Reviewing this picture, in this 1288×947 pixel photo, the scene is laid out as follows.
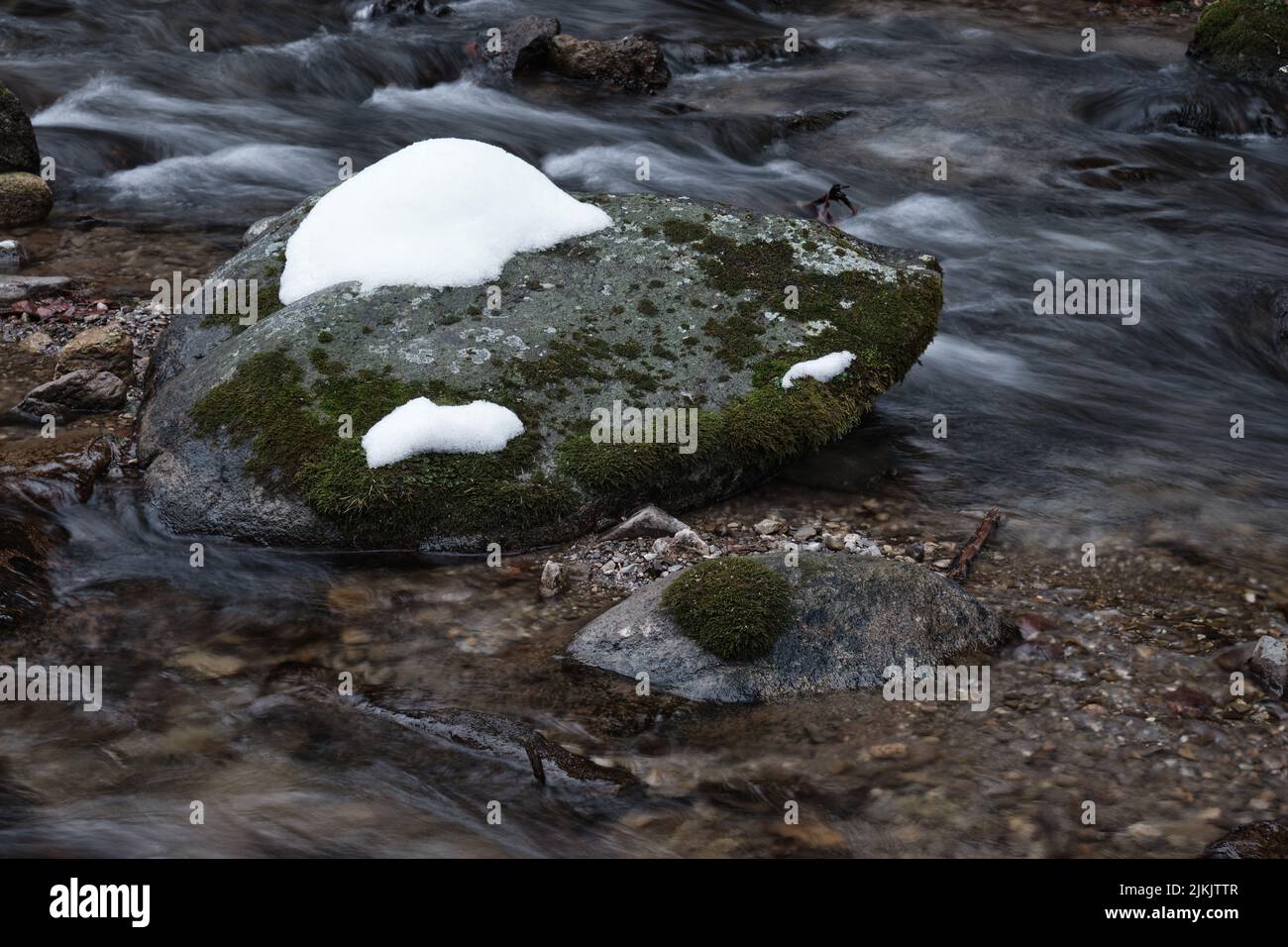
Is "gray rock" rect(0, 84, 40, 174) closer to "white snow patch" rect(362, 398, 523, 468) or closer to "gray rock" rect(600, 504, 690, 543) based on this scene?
"white snow patch" rect(362, 398, 523, 468)

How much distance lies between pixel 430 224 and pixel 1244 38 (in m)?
16.7

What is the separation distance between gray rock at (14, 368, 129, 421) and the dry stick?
599 cm

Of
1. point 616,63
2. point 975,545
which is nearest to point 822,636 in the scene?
point 975,545

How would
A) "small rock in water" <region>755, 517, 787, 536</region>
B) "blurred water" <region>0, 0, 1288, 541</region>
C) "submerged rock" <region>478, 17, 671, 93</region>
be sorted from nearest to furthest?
"small rock in water" <region>755, 517, 787, 536</region>, "blurred water" <region>0, 0, 1288, 541</region>, "submerged rock" <region>478, 17, 671, 93</region>

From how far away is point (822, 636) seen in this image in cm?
603

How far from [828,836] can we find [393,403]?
3.81 metres

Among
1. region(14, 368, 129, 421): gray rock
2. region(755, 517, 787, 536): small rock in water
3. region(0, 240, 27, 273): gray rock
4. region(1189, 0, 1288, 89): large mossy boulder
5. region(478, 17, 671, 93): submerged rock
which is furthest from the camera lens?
region(1189, 0, 1288, 89): large mossy boulder

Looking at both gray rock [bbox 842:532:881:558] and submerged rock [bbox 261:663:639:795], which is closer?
submerged rock [bbox 261:663:639:795]

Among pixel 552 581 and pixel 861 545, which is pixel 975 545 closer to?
pixel 861 545

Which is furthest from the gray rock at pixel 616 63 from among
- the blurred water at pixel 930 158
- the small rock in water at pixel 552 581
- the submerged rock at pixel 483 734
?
the submerged rock at pixel 483 734

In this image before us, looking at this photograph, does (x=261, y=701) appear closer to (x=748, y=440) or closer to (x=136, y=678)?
(x=136, y=678)

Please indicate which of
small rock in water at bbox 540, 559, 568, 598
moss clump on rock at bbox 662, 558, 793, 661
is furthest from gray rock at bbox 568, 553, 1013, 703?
small rock in water at bbox 540, 559, 568, 598

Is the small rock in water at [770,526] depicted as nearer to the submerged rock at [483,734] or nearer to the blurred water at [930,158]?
the blurred water at [930,158]

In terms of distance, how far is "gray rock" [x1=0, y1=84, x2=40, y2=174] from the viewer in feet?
40.2
